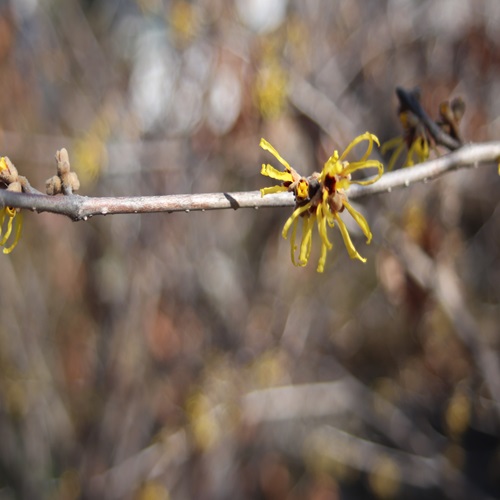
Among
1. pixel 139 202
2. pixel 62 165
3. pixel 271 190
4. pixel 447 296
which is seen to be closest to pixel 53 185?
pixel 62 165

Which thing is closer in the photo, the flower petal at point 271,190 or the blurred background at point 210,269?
the flower petal at point 271,190

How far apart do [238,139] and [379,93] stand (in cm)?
88

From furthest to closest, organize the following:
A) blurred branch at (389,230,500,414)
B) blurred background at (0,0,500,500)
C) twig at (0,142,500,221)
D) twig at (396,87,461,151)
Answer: blurred background at (0,0,500,500), blurred branch at (389,230,500,414), twig at (396,87,461,151), twig at (0,142,500,221)

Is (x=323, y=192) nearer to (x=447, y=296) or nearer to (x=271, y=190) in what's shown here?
(x=271, y=190)

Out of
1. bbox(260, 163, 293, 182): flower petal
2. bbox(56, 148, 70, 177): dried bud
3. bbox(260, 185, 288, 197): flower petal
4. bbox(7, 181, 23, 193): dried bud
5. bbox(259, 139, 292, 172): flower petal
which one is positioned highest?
bbox(56, 148, 70, 177): dried bud

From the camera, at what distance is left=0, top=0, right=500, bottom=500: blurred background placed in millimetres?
3201

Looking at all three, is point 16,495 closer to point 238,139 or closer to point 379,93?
point 238,139

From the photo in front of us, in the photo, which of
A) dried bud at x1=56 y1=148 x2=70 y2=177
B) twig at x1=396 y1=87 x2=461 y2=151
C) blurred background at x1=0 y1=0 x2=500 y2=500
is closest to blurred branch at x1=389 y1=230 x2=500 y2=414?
blurred background at x1=0 y1=0 x2=500 y2=500

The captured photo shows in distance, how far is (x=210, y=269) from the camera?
3.55 meters

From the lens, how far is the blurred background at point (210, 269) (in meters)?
3.20

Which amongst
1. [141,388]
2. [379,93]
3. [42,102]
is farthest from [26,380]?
[379,93]

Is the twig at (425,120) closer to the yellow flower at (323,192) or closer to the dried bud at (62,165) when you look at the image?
the yellow flower at (323,192)

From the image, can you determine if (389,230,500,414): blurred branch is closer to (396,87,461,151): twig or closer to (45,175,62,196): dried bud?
(396,87,461,151): twig

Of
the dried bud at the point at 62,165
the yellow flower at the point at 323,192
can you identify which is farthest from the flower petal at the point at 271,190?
the dried bud at the point at 62,165
